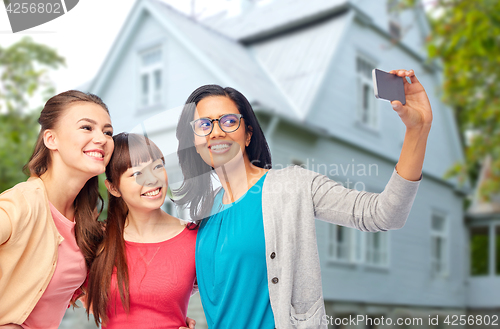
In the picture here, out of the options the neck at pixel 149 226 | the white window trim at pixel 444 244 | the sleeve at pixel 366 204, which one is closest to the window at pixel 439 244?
the white window trim at pixel 444 244

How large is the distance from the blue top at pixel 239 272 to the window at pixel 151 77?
20.0 ft

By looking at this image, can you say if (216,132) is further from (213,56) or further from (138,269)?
(213,56)

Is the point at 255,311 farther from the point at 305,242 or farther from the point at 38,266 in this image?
the point at 38,266

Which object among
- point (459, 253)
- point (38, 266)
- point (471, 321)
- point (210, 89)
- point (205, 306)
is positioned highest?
point (210, 89)

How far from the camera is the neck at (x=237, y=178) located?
1354 mm

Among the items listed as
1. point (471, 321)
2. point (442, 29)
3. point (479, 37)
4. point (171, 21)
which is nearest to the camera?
point (479, 37)

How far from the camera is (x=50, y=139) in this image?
1373mm

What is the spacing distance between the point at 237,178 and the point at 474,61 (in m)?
6.05

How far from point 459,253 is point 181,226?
10363 millimetres

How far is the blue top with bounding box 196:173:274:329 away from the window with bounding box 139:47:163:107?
609 centimetres

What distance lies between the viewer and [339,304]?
23.8 ft

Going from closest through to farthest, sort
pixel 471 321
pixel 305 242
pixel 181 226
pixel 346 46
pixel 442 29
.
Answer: pixel 305 242 < pixel 181 226 < pixel 442 29 < pixel 346 46 < pixel 471 321

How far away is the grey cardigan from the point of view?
1194mm

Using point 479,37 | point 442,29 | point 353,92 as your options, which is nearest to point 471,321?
point 353,92
